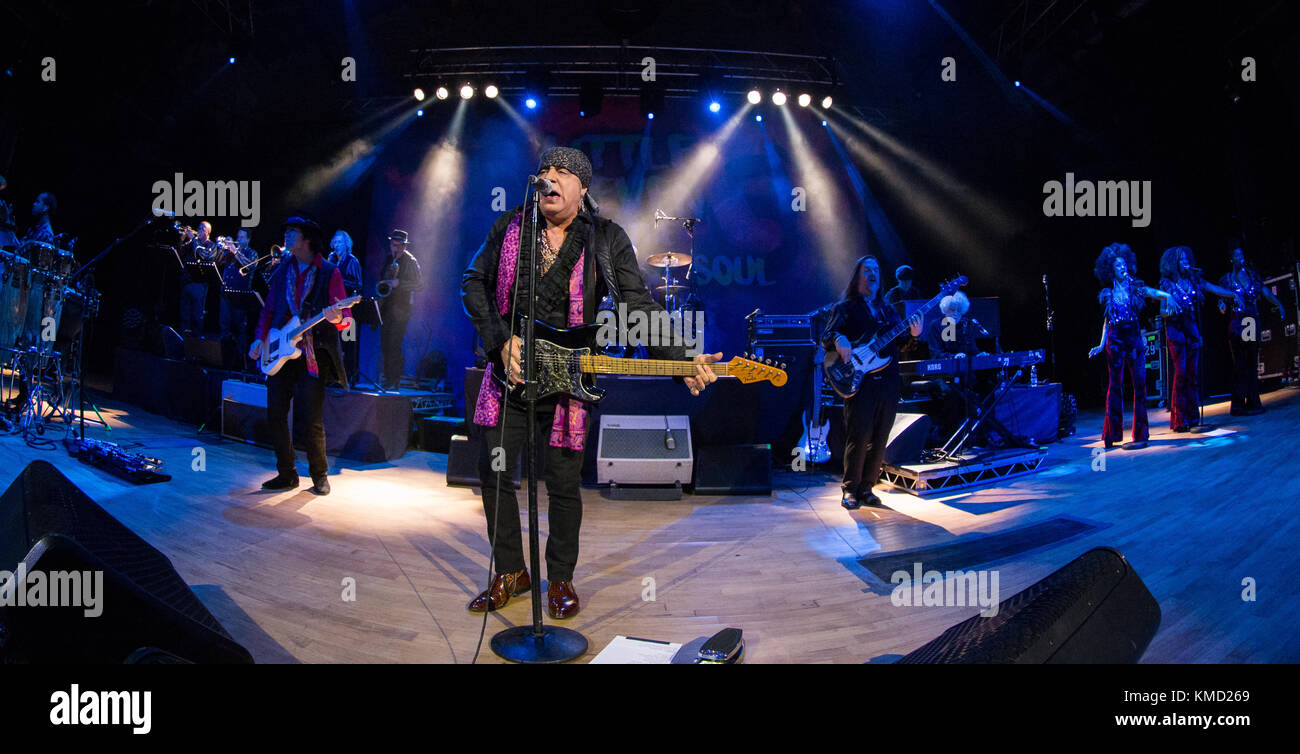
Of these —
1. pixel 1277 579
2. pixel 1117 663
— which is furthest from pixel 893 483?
pixel 1117 663

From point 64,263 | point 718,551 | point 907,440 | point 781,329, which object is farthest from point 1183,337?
point 64,263

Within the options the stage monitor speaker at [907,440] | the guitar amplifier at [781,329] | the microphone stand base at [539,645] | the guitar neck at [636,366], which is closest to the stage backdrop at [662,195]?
the guitar amplifier at [781,329]

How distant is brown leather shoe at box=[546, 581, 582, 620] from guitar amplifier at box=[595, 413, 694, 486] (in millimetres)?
2428

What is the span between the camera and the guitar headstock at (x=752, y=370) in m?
2.98

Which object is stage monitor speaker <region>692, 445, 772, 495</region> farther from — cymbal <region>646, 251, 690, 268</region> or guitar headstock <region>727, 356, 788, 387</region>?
cymbal <region>646, 251, 690, 268</region>

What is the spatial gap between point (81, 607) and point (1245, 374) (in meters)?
10.9

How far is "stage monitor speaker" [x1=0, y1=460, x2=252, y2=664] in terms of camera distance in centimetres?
133

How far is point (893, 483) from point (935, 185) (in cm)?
707

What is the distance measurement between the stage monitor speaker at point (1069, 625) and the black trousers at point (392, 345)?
964cm

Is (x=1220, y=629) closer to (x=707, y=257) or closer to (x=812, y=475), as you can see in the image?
(x=812, y=475)

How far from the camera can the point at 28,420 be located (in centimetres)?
623

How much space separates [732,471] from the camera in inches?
231

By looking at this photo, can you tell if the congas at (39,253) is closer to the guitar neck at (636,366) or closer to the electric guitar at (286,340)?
the electric guitar at (286,340)
